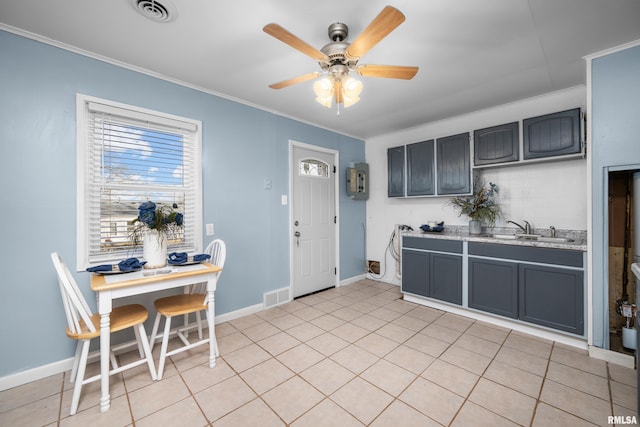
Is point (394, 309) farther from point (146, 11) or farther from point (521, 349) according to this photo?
point (146, 11)

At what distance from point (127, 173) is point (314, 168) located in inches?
94.2

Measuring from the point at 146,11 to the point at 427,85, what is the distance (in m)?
2.50

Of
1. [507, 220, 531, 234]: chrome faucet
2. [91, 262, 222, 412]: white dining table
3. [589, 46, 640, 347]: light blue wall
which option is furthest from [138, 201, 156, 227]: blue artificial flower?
[507, 220, 531, 234]: chrome faucet

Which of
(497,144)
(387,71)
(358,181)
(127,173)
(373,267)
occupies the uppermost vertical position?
(387,71)

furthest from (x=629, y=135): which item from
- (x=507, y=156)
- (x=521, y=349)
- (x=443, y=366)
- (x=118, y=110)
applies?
(x=118, y=110)

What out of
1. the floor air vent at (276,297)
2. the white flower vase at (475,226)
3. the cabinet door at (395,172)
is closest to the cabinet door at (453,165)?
the white flower vase at (475,226)

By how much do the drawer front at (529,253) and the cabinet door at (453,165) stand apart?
81cm

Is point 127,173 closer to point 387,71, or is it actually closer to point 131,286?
point 131,286

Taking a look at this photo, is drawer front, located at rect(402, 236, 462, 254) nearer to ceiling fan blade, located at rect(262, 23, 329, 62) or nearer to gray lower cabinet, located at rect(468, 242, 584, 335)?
gray lower cabinet, located at rect(468, 242, 584, 335)

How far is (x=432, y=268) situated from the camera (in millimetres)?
3414

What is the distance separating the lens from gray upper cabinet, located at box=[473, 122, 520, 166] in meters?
3.00

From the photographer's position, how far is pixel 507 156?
306cm

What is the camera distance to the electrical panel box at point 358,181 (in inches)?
→ 175

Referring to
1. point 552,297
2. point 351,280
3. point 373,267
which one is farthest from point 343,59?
point 373,267
